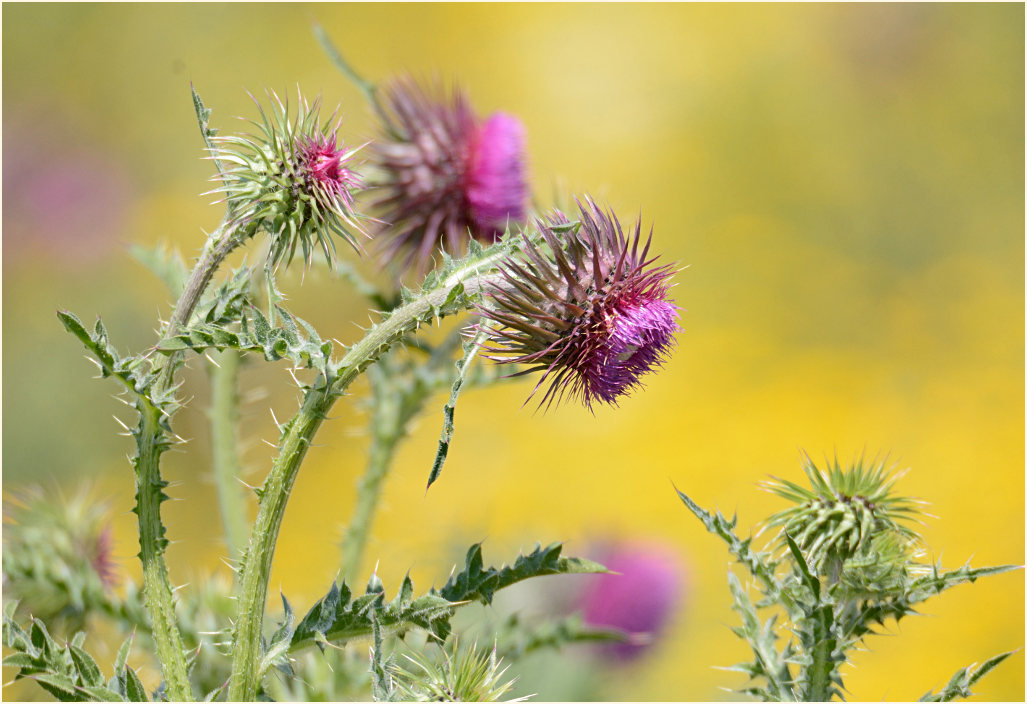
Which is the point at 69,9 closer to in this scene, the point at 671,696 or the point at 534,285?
Result: the point at 671,696

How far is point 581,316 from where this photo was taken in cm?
170

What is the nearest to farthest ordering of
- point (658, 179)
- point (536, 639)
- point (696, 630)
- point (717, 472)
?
point (536, 639)
point (696, 630)
point (717, 472)
point (658, 179)

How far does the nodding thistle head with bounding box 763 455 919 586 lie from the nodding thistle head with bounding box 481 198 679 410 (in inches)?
15.2

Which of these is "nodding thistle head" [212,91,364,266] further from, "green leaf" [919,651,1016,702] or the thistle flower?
"green leaf" [919,651,1016,702]

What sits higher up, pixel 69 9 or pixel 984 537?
pixel 69 9

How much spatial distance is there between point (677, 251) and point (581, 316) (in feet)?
17.7

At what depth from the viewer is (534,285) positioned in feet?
5.60

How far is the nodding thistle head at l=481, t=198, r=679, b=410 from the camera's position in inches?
66.1

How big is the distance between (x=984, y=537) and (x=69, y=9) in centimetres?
716

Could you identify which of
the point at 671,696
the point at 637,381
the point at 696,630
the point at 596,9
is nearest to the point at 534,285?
the point at 637,381

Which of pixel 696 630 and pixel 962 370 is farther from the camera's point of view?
pixel 962 370

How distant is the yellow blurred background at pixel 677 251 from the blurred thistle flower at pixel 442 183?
241 cm

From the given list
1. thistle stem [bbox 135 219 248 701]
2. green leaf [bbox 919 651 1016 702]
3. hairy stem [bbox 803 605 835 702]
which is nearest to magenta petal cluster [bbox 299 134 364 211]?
thistle stem [bbox 135 219 248 701]

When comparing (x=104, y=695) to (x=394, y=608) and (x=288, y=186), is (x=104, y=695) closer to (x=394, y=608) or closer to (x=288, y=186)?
(x=394, y=608)
